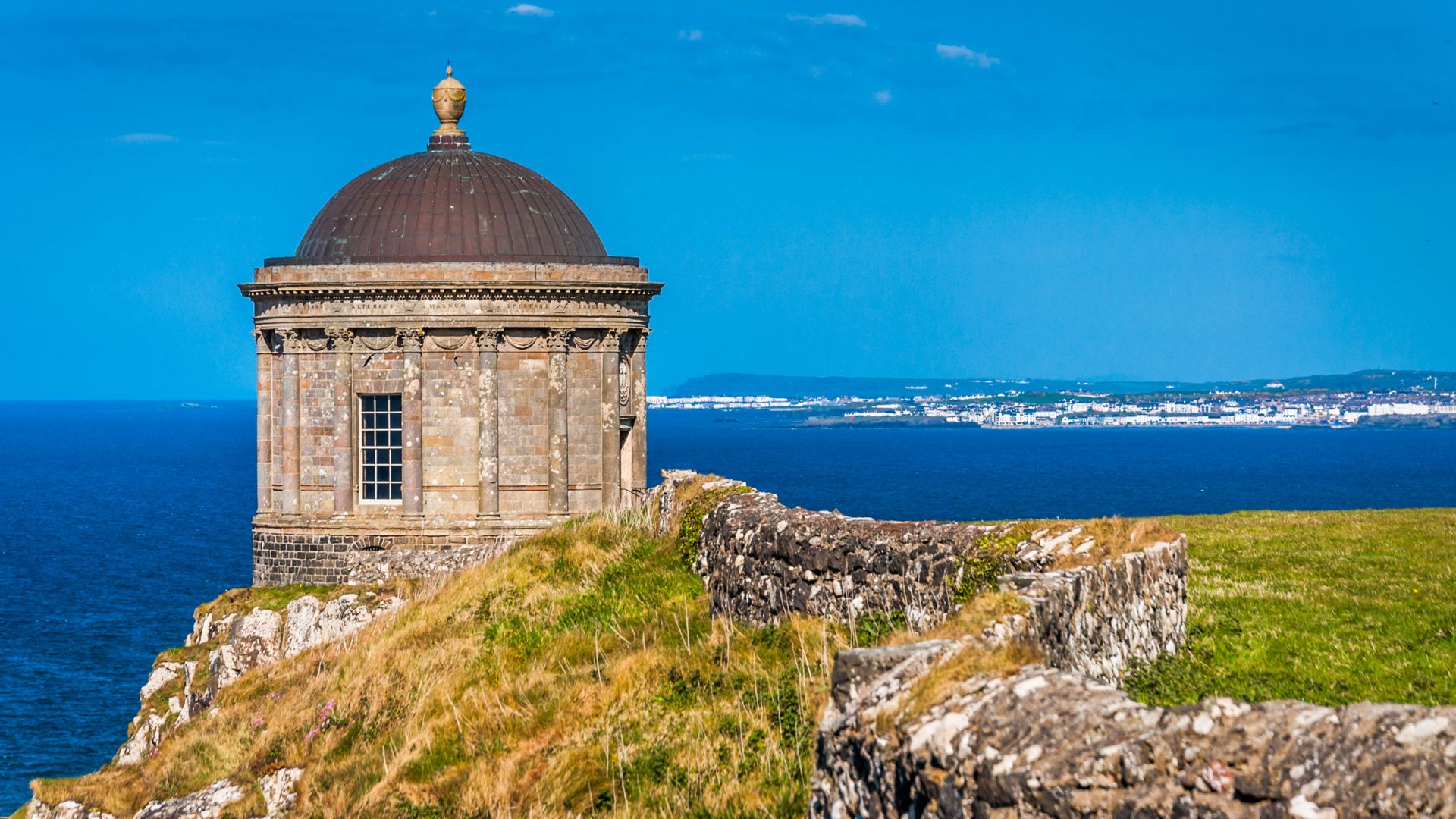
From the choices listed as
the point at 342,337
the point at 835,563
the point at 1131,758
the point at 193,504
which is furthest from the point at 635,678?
the point at 193,504

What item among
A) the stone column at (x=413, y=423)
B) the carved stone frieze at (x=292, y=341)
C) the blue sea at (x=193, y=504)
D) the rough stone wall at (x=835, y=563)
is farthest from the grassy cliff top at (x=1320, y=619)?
the blue sea at (x=193, y=504)

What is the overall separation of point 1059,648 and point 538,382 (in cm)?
2329

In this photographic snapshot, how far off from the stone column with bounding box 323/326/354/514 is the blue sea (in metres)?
8.89

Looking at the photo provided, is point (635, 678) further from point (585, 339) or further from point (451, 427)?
point (585, 339)

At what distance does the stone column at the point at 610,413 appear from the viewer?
33750 mm

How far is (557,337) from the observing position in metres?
33.2

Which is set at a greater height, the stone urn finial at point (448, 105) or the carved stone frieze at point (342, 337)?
the stone urn finial at point (448, 105)

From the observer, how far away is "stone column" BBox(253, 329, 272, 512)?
3419cm

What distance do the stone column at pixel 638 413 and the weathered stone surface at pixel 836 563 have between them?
16684mm

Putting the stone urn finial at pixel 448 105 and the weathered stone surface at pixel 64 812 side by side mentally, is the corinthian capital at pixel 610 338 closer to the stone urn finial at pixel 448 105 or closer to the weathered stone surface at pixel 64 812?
the stone urn finial at pixel 448 105

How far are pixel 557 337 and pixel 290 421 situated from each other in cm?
553

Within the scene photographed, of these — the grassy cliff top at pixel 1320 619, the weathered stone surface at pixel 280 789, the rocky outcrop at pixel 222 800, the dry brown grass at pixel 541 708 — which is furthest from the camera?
the rocky outcrop at pixel 222 800

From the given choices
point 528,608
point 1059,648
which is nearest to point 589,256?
point 528,608

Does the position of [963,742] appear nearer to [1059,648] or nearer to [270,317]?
[1059,648]
